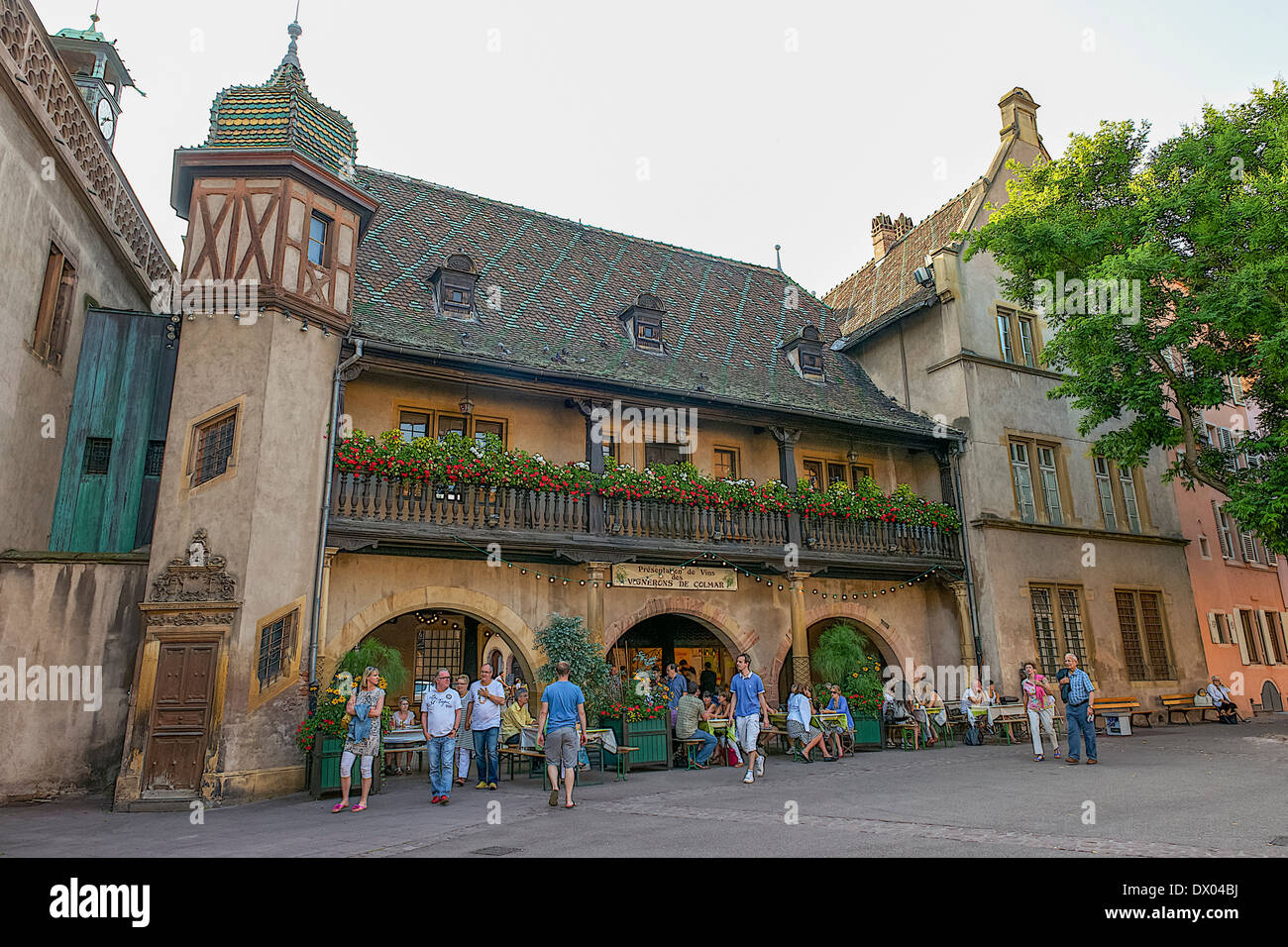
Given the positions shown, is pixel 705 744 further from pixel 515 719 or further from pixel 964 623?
pixel 964 623

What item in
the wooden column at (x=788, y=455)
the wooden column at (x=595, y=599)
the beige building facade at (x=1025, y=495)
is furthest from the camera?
the beige building facade at (x=1025, y=495)

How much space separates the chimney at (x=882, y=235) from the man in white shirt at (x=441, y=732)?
20.7 m

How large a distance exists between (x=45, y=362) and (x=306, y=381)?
4.32 meters

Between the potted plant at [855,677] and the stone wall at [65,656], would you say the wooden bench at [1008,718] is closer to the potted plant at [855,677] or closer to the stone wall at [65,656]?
the potted plant at [855,677]

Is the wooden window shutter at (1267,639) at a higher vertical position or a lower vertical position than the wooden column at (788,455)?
lower

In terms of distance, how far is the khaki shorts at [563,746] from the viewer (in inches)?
380

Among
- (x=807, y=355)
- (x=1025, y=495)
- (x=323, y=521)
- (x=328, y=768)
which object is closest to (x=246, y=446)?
(x=323, y=521)

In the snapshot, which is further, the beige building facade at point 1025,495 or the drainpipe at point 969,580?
the beige building facade at point 1025,495

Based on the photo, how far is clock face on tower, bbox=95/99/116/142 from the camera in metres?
19.7

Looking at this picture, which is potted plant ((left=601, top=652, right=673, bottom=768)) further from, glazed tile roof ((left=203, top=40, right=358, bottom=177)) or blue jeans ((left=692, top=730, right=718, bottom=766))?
glazed tile roof ((left=203, top=40, right=358, bottom=177))

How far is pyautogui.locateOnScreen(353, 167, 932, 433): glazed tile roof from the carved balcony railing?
224cm

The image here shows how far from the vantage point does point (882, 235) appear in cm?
2697
